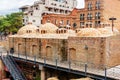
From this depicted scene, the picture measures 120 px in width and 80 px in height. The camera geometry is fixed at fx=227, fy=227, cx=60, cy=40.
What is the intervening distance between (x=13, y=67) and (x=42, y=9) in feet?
127

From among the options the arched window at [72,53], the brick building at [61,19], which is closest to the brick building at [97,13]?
the brick building at [61,19]

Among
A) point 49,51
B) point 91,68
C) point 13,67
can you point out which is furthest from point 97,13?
point 91,68

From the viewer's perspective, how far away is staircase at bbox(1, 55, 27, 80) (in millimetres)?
32812

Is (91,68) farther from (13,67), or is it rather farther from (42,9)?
(42,9)

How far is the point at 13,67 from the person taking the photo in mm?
34812

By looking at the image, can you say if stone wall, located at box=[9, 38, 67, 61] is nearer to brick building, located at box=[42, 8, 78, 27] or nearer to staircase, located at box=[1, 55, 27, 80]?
staircase, located at box=[1, 55, 27, 80]

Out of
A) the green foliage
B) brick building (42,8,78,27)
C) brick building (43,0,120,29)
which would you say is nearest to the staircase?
brick building (43,0,120,29)

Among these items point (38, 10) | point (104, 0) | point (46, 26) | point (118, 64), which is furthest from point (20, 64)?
point (38, 10)

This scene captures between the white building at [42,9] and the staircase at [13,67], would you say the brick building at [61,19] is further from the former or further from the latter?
the staircase at [13,67]

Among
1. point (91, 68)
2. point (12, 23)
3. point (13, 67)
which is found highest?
point (12, 23)

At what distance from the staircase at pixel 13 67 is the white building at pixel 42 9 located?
3053 cm

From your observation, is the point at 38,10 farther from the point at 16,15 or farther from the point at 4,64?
the point at 4,64

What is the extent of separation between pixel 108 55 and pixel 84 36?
411 centimetres

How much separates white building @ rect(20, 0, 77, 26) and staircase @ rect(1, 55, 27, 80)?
30.5m
